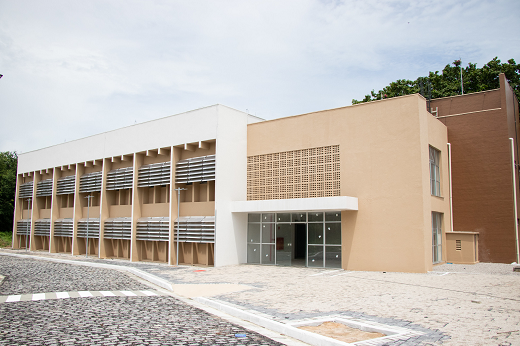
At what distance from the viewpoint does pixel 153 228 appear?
26.9 metres

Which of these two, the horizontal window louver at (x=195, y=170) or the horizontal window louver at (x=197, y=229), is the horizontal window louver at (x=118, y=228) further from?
the horizontal window louver at (x=195, y=170)

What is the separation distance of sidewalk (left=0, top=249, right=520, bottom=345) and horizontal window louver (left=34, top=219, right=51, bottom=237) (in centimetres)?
2132

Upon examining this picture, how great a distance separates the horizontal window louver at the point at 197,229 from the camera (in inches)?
935

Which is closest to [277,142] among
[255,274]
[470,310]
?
[255,274]

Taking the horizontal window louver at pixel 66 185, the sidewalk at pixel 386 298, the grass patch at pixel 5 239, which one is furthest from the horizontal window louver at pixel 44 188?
the sidewalk at pixel 386 298

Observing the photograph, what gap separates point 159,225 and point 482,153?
65.0 ft

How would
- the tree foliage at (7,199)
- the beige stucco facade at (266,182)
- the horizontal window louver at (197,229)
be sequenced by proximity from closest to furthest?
the beige stucco facade at (266,182) → the horizontal window louver at (197,229) → the tree foliage at (7,199)

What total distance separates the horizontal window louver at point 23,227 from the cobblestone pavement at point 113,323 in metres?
29.2

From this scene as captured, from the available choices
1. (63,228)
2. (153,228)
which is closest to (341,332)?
(153,228)

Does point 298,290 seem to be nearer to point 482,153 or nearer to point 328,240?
point 328,240

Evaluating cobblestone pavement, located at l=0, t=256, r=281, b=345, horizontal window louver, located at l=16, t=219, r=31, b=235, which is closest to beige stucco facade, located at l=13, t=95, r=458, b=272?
horizontal window louver, located at l=16, t=219, r=31, b=235

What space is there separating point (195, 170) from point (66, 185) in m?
16.3

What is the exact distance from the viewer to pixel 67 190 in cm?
3534

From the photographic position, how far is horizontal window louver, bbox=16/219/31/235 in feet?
131
